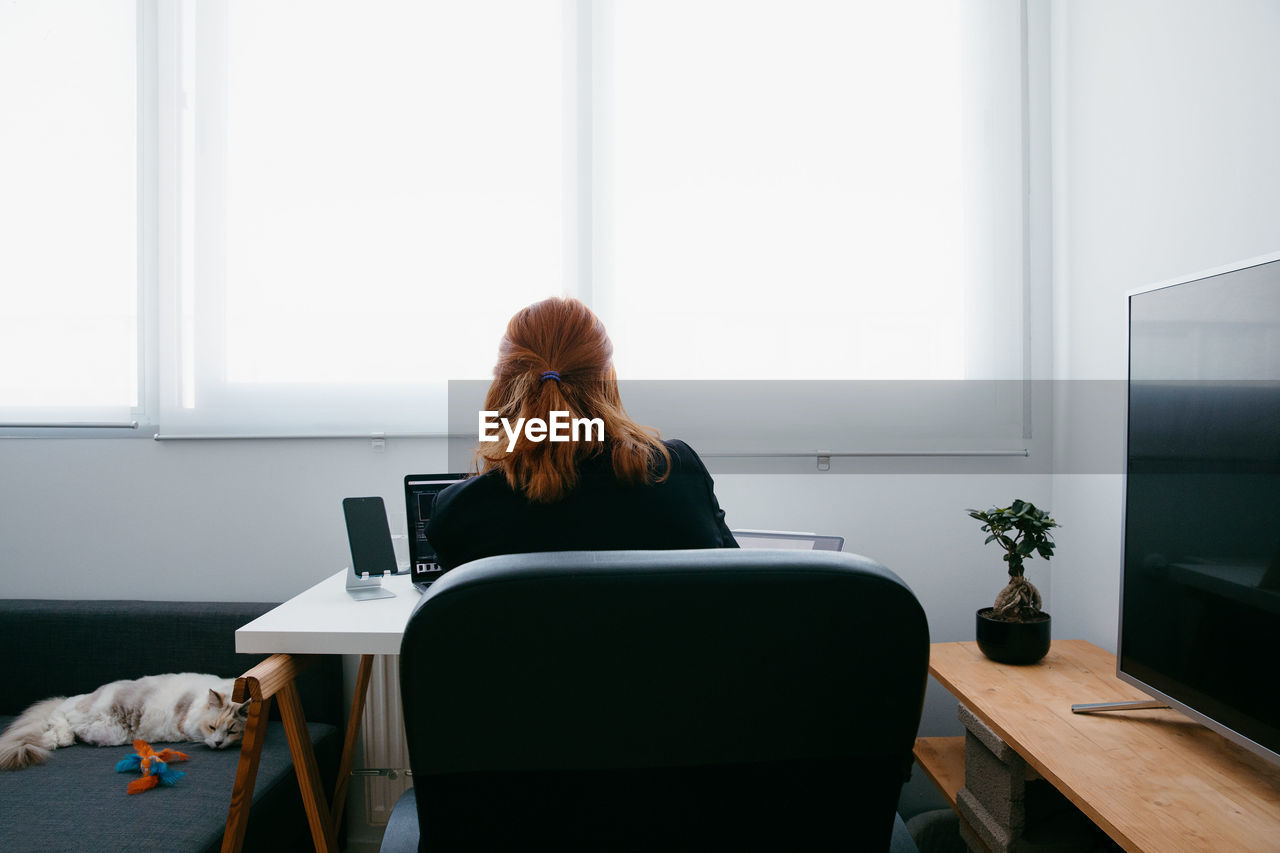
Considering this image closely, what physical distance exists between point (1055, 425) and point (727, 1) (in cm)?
145

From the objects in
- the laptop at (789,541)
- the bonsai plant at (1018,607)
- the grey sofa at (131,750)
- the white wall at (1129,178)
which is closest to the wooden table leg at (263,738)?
the grey sofa at (131,750)

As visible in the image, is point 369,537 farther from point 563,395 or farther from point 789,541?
point 789,541

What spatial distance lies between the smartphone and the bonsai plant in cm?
125

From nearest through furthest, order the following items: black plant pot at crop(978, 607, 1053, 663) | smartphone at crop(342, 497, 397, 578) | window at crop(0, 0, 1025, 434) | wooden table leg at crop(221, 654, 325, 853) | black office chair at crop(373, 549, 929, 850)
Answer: black office chair at crop(373, 549, 929, 850) < wooden table leg at crop(221, 654, 325, 853) < black plant pot at crop(978, 607, 1053, 663) < smartphone at crop(342, 497, 397, 578) < window at crop(0, 0, 1025, 434)

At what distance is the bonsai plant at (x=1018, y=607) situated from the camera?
4.69 feet

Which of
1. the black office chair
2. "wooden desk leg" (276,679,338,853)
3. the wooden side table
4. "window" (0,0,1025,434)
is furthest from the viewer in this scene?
"window" (0,0,1025,434)

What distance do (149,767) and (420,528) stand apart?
27.3 inches

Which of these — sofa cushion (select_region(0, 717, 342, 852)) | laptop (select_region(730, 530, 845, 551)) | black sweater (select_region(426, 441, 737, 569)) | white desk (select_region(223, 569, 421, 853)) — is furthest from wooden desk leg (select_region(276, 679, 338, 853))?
laptop (select_region(730, 530, 845, 551))

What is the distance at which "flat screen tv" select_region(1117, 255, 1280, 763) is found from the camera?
91cm

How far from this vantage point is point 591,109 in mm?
1936

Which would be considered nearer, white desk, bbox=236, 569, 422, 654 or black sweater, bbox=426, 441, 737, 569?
black sweater, bbox=426, 441, 737, 569

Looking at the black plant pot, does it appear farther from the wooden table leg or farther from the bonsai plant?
the wooden table leg

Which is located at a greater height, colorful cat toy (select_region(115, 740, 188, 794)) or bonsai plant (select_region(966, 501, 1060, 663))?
bonsai plant (select_region(966, 501, 1060, 663))

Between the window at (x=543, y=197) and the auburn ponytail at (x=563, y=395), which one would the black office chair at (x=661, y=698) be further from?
the window at (x=543, y=197)
